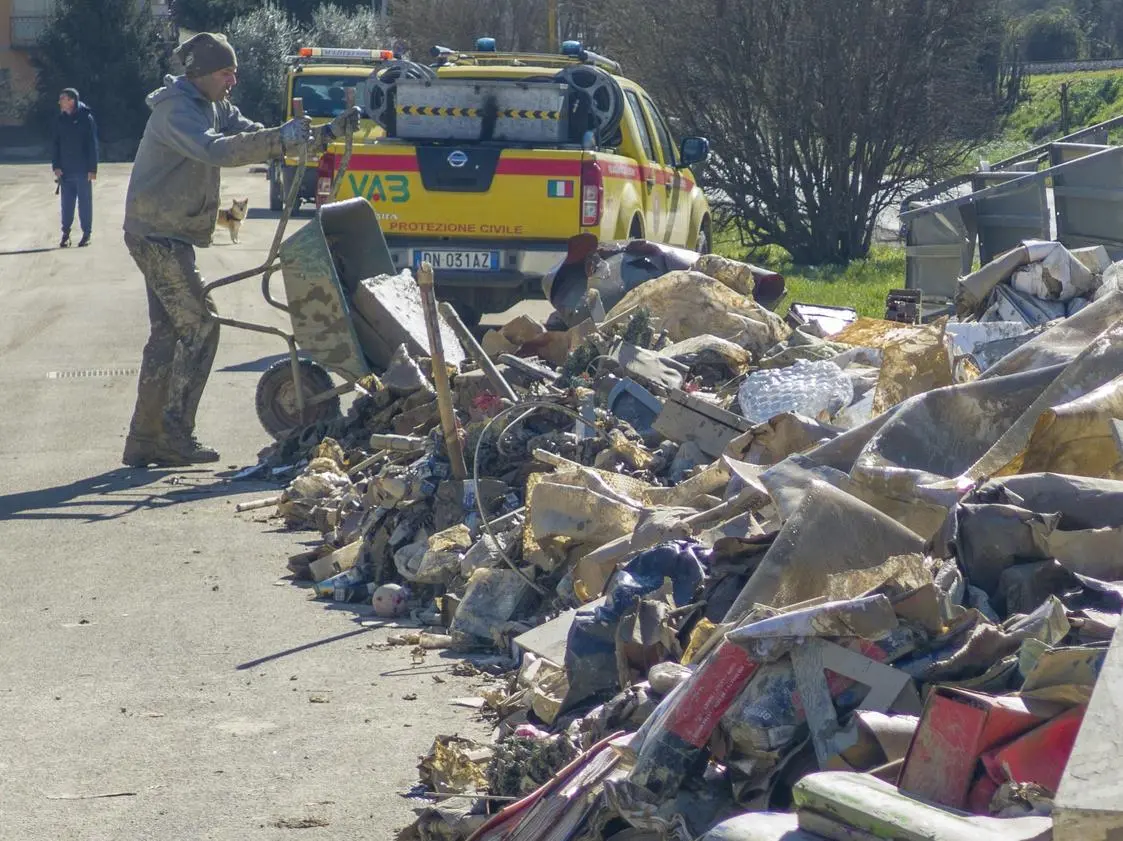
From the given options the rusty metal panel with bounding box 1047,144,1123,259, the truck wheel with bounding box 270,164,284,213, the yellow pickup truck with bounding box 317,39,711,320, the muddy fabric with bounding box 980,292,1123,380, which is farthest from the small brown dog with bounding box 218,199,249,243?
the muddy fabric with bounding box 980,292,1123,380

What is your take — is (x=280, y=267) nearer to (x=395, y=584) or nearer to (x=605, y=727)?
(x=395, y=584)

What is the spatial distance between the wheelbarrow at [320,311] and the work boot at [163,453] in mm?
451

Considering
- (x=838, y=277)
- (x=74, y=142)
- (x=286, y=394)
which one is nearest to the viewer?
(x=286, y=394)

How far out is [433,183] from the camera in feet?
38.0

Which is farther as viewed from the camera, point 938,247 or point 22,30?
point 22,30

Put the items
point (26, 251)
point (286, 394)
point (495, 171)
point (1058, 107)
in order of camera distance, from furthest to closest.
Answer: point (1058, 107), point (26, 251), point (495, 171), point (286, 394)

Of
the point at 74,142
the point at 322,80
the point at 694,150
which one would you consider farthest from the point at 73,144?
the point at 694,150

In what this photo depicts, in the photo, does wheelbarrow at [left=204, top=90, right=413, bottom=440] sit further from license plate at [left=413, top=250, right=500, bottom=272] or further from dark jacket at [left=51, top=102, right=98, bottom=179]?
dark jacket at [left=51, top=102, right=98, bottom=179]

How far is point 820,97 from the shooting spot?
17.9 m

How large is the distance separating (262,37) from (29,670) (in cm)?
4675

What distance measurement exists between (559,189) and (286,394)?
2999mm

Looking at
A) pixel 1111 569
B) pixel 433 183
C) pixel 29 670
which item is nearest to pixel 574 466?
pixel 29 670

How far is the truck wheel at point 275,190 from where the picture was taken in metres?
27.5

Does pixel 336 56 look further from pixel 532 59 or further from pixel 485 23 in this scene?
pixel 485 23
